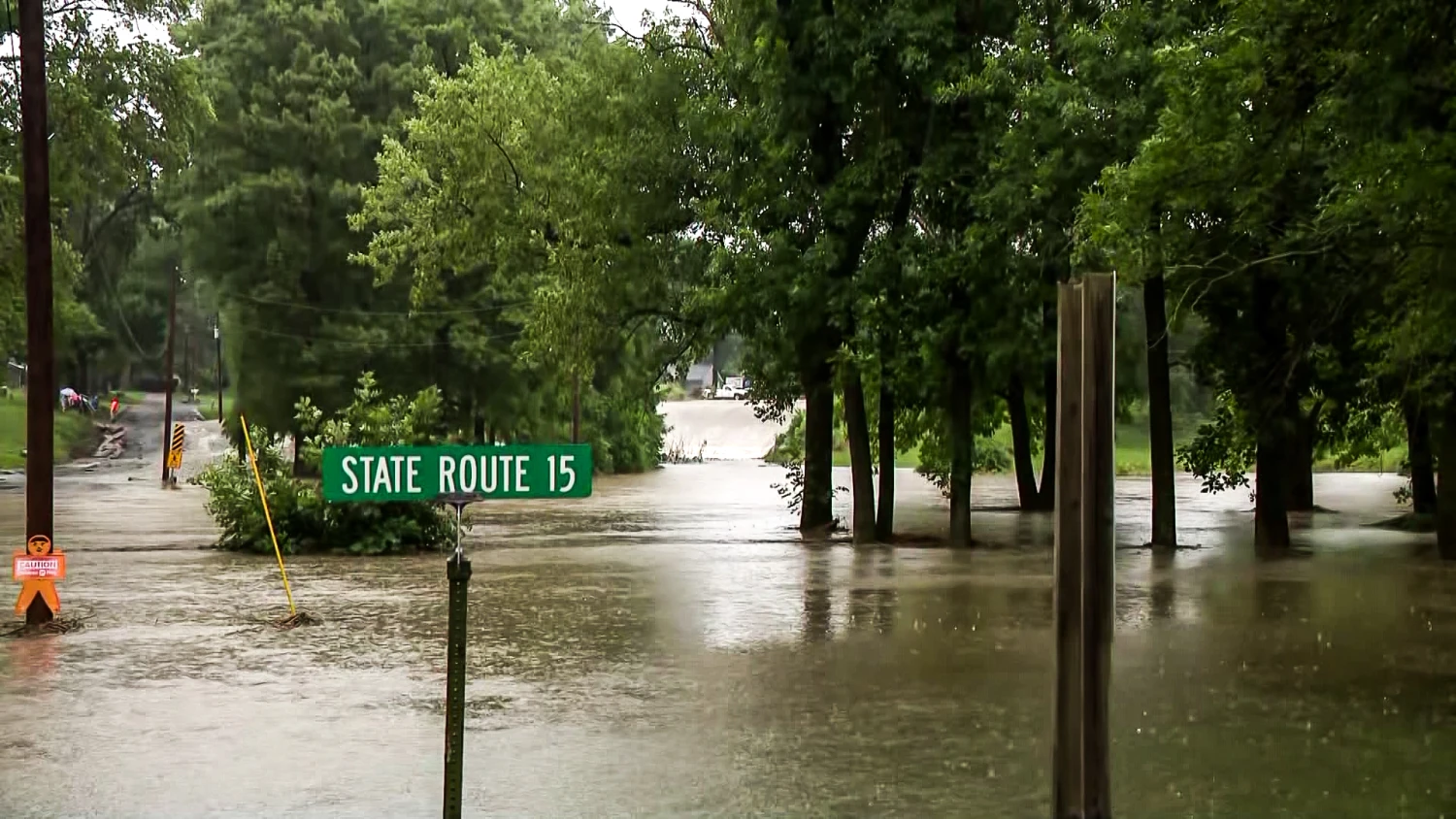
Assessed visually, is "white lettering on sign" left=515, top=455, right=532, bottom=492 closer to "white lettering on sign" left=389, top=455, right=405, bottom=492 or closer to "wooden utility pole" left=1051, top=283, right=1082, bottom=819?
"white lettering on sign" left=389, top=455, right=405, bottom=492

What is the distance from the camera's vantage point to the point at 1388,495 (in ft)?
148

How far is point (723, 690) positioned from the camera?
11.1 meters

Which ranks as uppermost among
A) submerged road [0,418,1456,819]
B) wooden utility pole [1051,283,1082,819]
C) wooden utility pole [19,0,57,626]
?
wooden utility pole [19,0,57,626]

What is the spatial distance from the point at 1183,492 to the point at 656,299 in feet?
81.6

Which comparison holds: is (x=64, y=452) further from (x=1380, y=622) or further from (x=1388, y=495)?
(x=1380, y=622)

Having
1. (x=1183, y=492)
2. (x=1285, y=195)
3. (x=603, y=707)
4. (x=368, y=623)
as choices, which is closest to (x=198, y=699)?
(x=603, y=707)

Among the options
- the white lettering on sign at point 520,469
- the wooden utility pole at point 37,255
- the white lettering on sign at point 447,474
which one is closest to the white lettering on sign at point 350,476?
the white lettering on sign at point 447,474

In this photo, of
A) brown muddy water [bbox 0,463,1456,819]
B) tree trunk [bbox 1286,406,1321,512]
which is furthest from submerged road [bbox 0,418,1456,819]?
tree trunk [bbox 1286,406,1321,512]

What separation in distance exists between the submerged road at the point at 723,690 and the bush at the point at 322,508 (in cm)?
148

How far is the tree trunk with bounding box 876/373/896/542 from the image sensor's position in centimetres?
2616

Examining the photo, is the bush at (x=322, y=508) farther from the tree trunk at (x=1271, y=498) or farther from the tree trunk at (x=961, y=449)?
the tree trunk at (x=1271, y=498)

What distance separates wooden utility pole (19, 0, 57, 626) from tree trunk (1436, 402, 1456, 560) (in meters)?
16.8

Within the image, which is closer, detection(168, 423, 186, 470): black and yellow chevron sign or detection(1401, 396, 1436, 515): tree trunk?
detection(1401, 396, 1436, 515): tree trunk

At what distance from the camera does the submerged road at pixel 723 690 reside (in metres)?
7.92
